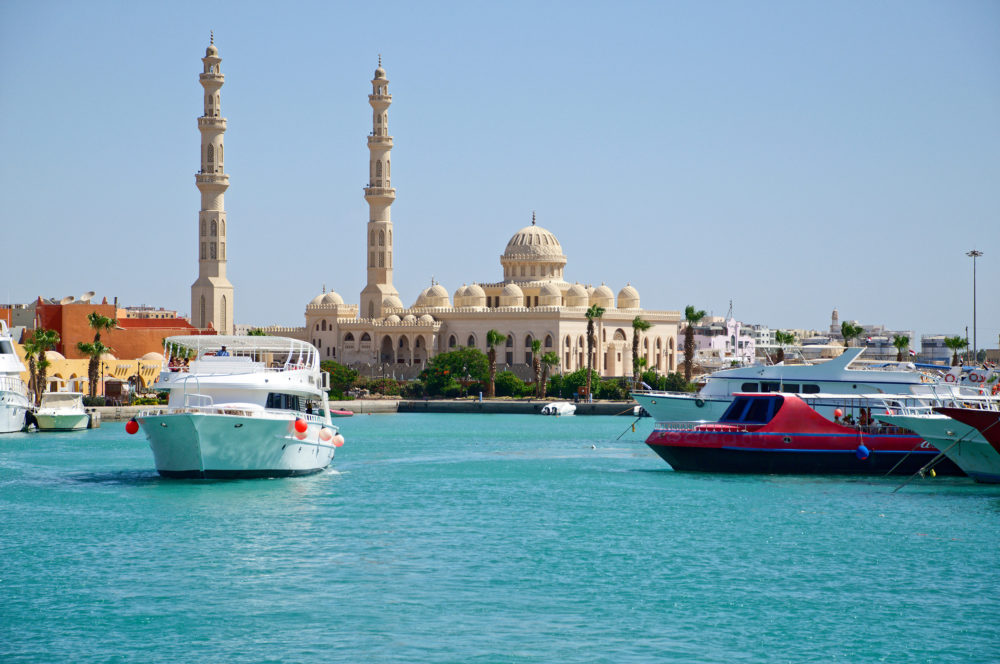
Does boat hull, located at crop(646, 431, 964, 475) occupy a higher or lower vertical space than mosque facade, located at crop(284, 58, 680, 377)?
lower

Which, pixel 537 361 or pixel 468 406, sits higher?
pixel 537 361

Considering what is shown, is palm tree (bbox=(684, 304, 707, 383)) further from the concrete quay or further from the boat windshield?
the boat windshield

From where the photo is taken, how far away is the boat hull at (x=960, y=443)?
129 ft

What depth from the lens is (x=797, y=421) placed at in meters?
43.4

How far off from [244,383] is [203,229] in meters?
80.1

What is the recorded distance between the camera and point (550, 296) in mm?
135125

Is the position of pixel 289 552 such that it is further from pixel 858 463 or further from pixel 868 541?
pixel 858 463

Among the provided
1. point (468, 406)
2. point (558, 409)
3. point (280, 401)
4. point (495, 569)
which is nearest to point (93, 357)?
point (558, 409)

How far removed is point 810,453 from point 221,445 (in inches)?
675

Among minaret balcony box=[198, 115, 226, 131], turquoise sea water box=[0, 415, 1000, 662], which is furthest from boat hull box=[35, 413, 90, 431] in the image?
minaret balcony box=[198, 115, 226, 131]

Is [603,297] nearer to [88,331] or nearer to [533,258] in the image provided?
[533,258]

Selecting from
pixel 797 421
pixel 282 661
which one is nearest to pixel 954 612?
pixel 282 661

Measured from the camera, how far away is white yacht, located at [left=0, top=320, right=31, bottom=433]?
62062 millimetres

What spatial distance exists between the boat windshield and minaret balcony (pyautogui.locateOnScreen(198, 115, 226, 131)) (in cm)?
7811
